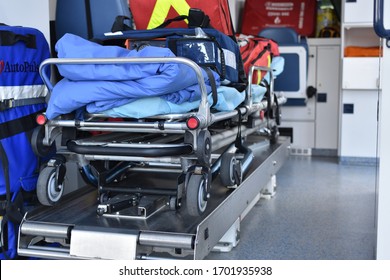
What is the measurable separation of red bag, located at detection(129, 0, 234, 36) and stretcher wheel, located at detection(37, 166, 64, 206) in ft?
4.44

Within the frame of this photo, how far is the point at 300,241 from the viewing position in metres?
3.93

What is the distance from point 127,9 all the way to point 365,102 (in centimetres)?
405

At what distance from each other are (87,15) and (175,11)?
0.60 m

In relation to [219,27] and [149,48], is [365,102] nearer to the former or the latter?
[219,27]

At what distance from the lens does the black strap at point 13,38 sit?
2.82m

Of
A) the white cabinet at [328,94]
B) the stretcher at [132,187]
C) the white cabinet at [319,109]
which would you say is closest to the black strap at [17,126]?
the stretcher at [132,187]

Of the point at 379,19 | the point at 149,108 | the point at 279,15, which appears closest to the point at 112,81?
the point at 149,108

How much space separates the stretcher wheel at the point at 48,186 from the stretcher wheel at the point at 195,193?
0.78m

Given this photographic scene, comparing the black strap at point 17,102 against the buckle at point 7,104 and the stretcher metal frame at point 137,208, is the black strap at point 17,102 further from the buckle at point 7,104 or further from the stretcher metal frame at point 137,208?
the stretcher metal frame at point 137,208

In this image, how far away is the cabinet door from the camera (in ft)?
24.0

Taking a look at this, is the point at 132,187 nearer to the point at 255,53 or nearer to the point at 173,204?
the point at 173,204

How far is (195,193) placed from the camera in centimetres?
271

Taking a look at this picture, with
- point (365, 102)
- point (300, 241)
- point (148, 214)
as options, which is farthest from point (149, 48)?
point (365, 102)

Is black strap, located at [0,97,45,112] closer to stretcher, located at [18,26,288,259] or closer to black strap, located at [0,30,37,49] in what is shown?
stretcher, located at [18,26,288,259]
